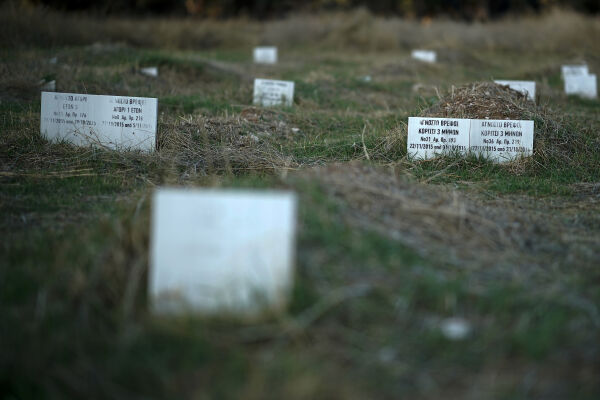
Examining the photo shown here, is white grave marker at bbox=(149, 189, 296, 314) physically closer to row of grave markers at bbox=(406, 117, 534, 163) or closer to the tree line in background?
row of grave markers at bbox=(406, 117, 534, 163)

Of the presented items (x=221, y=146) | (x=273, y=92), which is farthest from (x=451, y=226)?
(x=273, y=92)

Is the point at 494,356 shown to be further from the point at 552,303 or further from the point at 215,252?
the point at 215,252

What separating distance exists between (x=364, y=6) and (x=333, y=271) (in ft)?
74.1

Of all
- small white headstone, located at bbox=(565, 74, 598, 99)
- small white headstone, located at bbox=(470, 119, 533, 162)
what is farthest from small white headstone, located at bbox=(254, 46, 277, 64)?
small white headstone, located at bbox=(470, 119, 533, 162)

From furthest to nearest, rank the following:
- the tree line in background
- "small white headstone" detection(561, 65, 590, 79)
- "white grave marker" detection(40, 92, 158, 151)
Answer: the tree line in background
"small white headstone" detection(561, 65, 590, 79)
"white grave marker" detection(40, 92, 158, 151)

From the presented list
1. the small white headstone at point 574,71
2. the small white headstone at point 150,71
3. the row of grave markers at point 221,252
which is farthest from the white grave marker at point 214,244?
the small white headstone at point 574,71

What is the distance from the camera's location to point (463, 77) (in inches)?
484

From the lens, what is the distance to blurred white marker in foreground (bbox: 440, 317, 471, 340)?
2.31 meters

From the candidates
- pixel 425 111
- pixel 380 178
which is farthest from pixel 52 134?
pixel 425 111

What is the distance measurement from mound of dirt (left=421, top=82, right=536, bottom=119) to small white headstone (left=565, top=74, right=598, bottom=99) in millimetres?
5091

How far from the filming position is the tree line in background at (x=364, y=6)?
80.5ft

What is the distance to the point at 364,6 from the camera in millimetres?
23281

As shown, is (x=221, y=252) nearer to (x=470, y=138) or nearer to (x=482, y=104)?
(x=470, y=138)

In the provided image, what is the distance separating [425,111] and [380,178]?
113 inches
